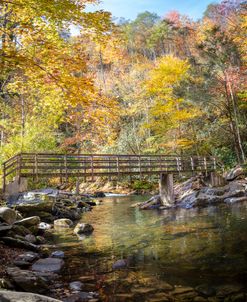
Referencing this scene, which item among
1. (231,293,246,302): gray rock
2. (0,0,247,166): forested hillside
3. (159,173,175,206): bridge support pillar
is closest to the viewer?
(231,293,246,302): gray rock

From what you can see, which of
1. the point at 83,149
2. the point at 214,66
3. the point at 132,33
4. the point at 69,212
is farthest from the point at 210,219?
the point at 132,33

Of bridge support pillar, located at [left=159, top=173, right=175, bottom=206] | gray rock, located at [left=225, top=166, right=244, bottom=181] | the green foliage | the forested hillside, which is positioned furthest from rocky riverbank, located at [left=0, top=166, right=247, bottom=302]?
the green foliage

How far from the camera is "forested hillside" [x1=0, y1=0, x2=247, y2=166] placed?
6270 mm

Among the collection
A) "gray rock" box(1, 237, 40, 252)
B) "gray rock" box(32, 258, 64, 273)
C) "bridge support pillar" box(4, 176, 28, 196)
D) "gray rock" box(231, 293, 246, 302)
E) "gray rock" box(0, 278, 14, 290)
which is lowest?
"gray rock" box(32, 258, 64, 273)

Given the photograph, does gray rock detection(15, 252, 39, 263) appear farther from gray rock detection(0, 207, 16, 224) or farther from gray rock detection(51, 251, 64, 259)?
gray rock detection(0, 207, 16, 224)

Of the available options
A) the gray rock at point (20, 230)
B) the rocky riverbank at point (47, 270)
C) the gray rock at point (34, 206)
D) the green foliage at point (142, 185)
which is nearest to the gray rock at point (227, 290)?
the rocky riverbank at point (47, 270)

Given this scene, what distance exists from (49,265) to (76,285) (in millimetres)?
1383

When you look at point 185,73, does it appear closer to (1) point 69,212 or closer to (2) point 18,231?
(1) point 69,212

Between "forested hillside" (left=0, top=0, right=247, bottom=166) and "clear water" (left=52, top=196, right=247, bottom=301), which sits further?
"forested hillside" (left=0, top=0, right=247, bottom=166)

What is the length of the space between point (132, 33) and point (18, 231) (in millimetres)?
55922

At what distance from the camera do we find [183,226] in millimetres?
11188

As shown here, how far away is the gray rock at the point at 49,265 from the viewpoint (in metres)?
6.46

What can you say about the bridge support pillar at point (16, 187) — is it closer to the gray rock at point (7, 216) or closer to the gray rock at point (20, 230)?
the gray rock at point (7, 216)

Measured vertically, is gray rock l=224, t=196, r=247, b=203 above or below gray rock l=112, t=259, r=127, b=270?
below
